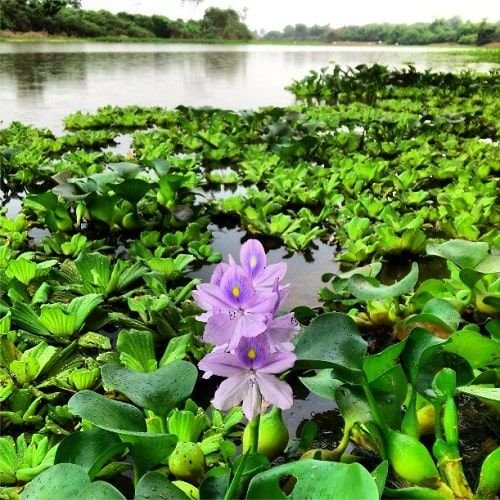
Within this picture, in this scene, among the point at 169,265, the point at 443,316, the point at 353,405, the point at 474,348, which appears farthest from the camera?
the point at 169,265

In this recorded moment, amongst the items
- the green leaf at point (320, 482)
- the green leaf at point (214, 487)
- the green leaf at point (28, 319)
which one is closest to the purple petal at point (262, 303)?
the green leaf at point (320, 482)

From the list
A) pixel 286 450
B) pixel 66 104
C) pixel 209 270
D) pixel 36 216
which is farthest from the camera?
pixel 66 104

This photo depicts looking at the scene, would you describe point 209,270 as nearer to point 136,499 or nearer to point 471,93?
point 136,499

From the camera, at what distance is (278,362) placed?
0.73m

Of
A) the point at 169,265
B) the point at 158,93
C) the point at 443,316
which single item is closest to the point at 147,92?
the point at 158,93

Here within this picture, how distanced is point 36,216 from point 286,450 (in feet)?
6.12

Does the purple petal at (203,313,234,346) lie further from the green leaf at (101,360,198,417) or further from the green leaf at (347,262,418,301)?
the green leaf at (347,262,418,301)

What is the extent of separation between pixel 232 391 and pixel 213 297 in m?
0.12

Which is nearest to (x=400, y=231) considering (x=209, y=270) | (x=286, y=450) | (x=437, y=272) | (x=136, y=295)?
(x=437, y=272)

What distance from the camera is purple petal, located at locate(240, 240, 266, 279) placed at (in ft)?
2.55

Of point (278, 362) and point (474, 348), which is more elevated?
point (278, 362)

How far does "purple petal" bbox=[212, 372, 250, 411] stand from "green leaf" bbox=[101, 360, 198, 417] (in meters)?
0.33

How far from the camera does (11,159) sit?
10.8ft

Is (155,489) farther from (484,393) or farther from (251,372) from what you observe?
(484,393)
